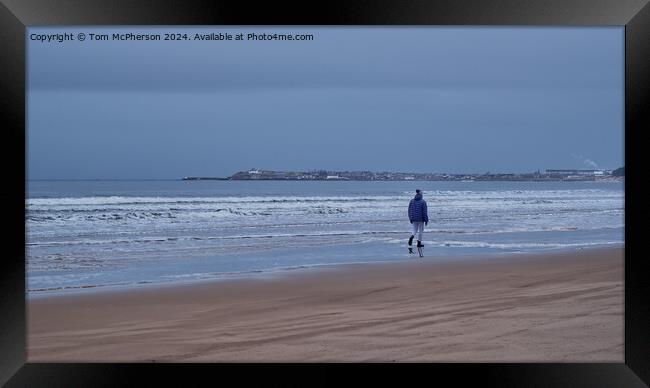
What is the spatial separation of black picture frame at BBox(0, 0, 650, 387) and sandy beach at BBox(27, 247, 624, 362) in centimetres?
82

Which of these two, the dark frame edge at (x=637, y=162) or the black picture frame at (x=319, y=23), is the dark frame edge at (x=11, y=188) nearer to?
the black picture frame at (x=319, y=23)

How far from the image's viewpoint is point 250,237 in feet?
62.9

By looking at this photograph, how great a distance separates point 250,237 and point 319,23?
14.7m

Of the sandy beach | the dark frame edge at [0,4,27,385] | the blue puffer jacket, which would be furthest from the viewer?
the blue puffer jacket

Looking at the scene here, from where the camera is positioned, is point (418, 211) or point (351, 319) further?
point (418, 211)

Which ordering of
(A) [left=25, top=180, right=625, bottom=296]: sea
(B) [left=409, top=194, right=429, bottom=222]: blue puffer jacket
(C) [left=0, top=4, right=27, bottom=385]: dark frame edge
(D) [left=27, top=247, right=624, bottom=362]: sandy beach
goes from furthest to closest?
1. (B) [left=409, top=194, right=429, bottom=222]: blue puffer jacket
2. (A) [left=25, top=180, right=625, bottom=296]: sea
3. (D) [left=27, top=247, right=624, bottom=362]: sandy beach
4. (C) [left=0, top=4, right=27, bottom=385]: dark frame edge

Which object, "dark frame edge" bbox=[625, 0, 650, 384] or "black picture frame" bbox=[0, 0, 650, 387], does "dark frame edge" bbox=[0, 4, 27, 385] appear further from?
"dark frame edge" bbox=[625, 0, 650, 384]

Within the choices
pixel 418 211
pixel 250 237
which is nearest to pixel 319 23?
pixel 418 211

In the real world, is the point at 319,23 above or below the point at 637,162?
above

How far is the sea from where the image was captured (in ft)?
40.2

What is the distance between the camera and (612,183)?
238ft

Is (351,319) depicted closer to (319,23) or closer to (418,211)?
(319,23)

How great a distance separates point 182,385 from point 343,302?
13.7ft

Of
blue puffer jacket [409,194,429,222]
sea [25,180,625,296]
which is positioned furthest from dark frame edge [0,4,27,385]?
blue puffer jacket [409,194,429,222]
